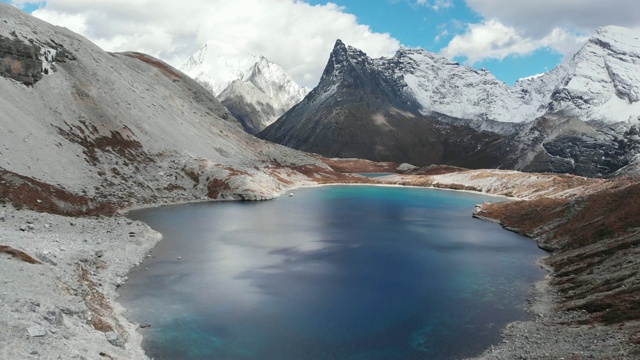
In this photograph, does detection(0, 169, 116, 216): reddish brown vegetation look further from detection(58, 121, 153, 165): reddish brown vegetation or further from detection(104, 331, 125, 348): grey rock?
detection(104, 331, 125, 348): grey rock

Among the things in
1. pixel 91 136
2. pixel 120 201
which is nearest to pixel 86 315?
pixel 120 201

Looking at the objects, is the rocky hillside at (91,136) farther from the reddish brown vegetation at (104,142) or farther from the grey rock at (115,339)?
the grey rock at (115,339)

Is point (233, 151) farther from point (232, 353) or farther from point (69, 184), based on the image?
point (232, 353)

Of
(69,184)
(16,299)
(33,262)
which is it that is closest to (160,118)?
(69,184)

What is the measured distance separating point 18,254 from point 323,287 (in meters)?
29.0

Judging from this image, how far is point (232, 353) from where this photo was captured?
34.6 m

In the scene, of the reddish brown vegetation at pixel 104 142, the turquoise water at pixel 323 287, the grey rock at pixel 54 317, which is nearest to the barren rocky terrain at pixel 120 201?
the grey rock at pixel 54 317

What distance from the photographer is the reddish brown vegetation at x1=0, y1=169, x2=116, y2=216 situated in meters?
66.7

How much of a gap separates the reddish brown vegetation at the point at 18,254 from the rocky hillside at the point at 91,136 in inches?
1192

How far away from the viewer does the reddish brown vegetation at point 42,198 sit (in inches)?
2625

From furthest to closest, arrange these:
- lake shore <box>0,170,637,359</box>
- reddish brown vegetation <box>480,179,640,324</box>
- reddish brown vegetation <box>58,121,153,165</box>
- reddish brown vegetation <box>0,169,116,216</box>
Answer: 1. reddish brown vegetation <box>58,121,153,165</box>
2. reddish brown vegetation <box>0,169,116,216</box>
3. reddish brown vegetation <box>480,179,640,324</box>
4. lake shore <box>0,170,637,359</box>

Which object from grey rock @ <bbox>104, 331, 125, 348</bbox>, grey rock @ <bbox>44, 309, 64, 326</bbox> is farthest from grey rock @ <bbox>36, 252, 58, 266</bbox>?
grey rock @ <bbox>104, 331, 125, 348</bbox>

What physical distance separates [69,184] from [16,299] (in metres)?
60.7

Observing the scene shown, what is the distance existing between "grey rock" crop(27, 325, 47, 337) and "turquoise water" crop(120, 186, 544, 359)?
829 cm
